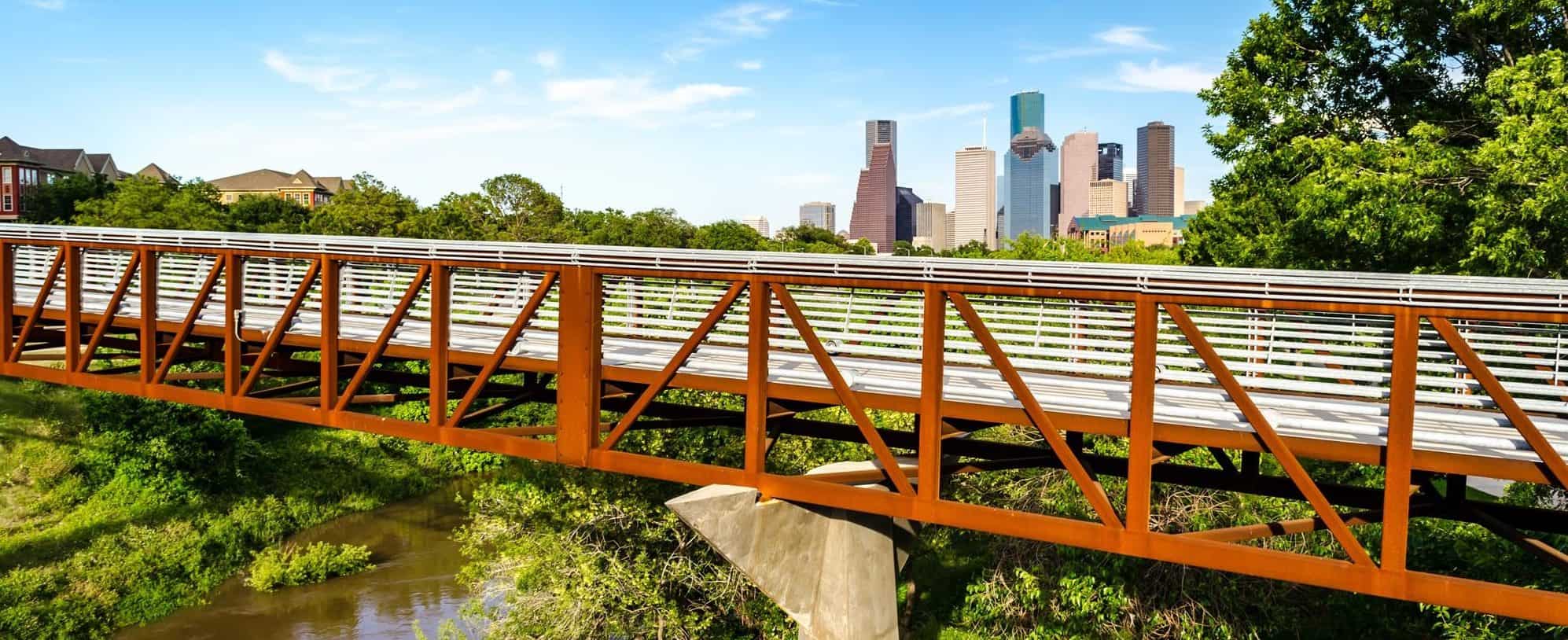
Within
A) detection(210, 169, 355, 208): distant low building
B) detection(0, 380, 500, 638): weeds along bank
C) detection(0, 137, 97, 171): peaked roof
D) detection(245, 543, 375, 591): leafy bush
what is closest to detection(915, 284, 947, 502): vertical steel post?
detection(0, 380, 500, 638): weeds along bank

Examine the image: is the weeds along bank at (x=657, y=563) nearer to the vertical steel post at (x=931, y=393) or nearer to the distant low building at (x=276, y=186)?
the vertical steel post at (x=931, y=393)

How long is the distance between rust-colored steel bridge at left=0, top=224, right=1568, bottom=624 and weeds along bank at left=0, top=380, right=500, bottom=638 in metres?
11.8

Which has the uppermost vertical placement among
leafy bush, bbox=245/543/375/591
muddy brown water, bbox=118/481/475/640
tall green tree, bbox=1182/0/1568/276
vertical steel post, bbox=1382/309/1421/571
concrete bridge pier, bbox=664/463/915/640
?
tall green tree, bbox=1182/0/1568/276

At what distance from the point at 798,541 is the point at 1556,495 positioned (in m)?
13.2

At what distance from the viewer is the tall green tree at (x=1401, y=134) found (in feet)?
47.1

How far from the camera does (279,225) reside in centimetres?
6669

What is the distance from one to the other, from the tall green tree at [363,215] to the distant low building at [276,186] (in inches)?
3461

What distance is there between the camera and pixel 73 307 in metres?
13.8

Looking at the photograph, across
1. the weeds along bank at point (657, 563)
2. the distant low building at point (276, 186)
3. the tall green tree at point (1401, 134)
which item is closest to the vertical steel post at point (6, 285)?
the weeds along bank at point (657, 563)

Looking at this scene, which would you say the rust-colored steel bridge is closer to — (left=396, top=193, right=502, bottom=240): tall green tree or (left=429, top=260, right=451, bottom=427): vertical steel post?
(left=429, top=260, right=451, bottom=427): vertical steel post

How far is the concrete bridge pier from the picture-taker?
9.12m

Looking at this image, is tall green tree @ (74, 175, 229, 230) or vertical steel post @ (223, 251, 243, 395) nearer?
vertical steel post @ (223, 251, 243, 395)

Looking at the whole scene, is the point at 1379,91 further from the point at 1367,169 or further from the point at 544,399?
the point at 544,399

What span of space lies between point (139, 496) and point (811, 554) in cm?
2605
